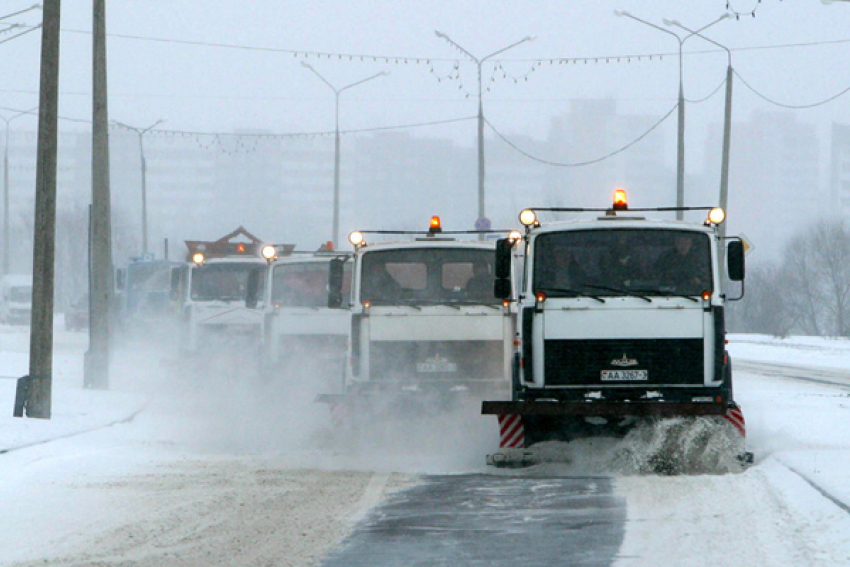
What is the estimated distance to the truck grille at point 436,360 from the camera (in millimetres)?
13992

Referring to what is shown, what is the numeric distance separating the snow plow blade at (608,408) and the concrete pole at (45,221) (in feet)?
21.9

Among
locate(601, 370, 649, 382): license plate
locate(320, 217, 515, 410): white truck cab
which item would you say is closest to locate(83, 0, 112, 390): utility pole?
locate(320, 217, 515, 410): white truck cab

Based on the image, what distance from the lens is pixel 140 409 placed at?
18625mm

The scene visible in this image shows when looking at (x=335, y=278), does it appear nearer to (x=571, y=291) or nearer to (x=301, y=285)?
(x=571, y=291)

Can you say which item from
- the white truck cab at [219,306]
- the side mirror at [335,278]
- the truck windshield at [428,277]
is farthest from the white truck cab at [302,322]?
the truck windshield at [428,277]

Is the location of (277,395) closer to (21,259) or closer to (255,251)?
(255,251)

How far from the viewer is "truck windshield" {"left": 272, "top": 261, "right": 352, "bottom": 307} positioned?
18.4 m

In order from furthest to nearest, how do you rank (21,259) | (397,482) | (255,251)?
(21,259) < (255,251) < (397,482)

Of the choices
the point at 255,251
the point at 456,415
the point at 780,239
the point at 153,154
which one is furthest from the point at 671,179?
the point at 456,415

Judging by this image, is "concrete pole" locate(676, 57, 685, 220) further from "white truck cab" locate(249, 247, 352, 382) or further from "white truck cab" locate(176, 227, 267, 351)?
"white truck cab" locate(249, 247, 352, 382)

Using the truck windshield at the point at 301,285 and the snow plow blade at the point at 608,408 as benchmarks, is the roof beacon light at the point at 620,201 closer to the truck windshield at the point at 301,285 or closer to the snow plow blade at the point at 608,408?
the snow plow blade at the point at 608,408

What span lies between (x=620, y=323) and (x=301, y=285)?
775 centimetres

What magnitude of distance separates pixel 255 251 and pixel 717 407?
18.6 meters

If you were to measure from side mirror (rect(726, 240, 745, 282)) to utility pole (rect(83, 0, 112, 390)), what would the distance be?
40.0 feet
